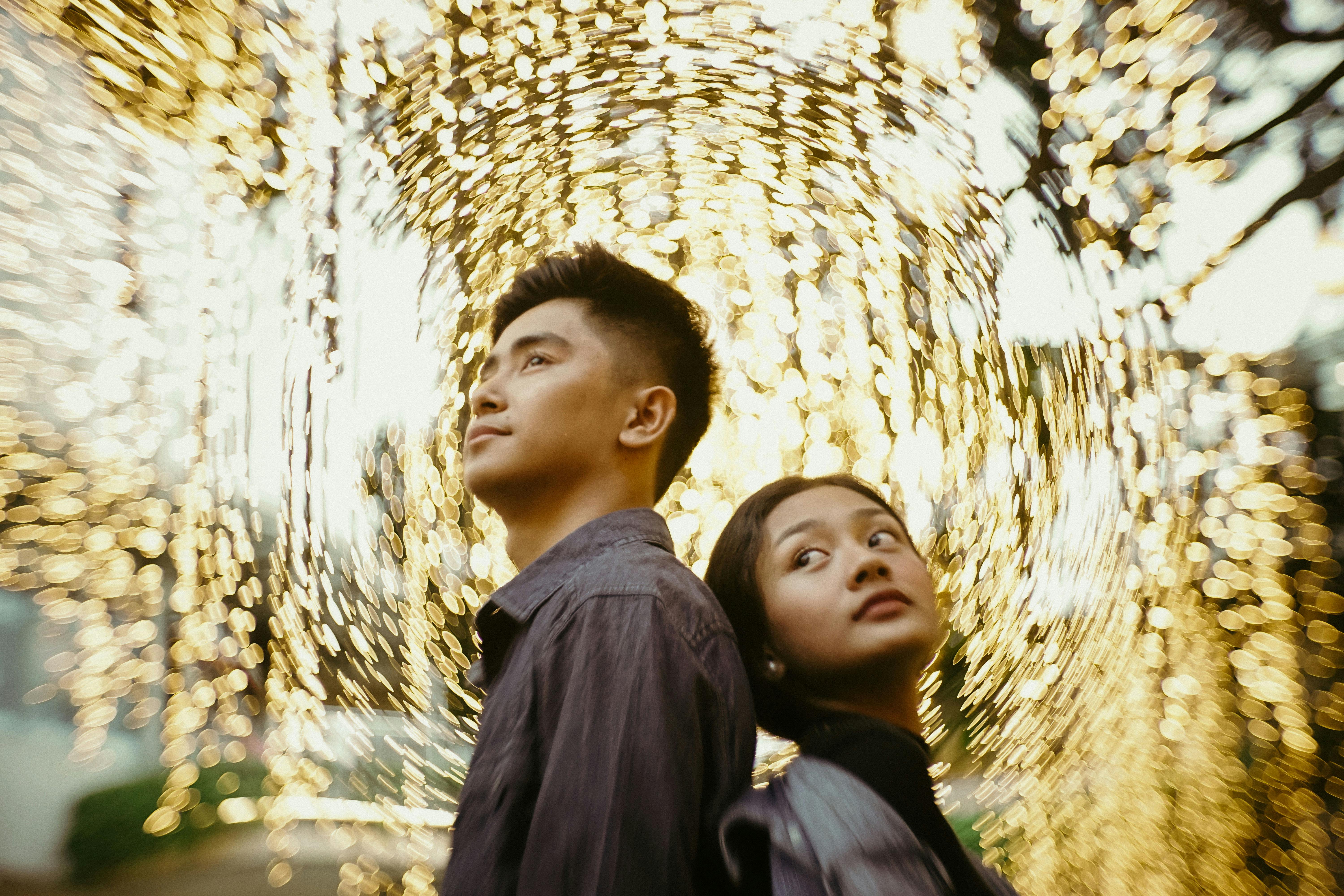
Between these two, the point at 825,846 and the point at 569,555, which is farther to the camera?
the point at 569,555

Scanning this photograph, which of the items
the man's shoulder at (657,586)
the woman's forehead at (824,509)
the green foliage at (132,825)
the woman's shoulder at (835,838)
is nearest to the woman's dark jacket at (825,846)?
the woman's shoulder at (835,838)

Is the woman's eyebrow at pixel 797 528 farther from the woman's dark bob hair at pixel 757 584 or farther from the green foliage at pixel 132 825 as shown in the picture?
the green foliage at pixel 132 825

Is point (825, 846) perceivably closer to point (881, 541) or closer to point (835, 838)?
point (835, 838)

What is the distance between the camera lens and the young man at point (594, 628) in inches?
18.0

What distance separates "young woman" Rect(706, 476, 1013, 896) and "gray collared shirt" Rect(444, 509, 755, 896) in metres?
0.04

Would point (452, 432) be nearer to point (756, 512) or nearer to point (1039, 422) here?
point (756, 512)

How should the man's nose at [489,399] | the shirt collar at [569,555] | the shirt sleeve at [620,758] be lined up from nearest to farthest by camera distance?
the shirt sleeve at [620,758]
the shirt collar at [569,555]
the man's nose at [489,399]

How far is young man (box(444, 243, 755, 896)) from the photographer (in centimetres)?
46

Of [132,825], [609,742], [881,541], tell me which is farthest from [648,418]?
[132,825]

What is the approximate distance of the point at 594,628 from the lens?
1.73ft

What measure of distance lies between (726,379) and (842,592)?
50 cm

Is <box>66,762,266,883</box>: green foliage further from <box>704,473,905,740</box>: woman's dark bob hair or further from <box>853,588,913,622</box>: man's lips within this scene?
<box>853,588,913,622</box>: man's lips

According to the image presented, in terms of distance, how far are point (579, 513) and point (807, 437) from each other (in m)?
0.43

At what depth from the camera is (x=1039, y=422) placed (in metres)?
0.92
